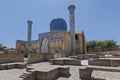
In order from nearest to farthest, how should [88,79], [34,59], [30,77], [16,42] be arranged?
1. [30,77]
2. [88,79]
3. [34,59]
4. [16,42]

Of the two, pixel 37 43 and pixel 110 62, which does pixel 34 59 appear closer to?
pixel 110 62

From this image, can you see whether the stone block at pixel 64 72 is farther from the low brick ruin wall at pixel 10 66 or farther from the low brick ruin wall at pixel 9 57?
the low brick ruin wall at pixel 9 57

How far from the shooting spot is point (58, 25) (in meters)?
28.7

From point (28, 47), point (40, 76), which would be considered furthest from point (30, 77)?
point (28, 47)

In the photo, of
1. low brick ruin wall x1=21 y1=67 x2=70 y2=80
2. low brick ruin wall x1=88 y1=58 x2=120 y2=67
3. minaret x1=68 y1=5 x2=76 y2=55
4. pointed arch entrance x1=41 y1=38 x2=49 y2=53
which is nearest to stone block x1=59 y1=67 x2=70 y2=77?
low brick ruin wall x1=21 y1=67 x2=70 y2=80

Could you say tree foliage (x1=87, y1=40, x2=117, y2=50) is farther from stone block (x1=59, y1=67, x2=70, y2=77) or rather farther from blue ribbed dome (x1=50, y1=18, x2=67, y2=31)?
stone block (x1=59, y1=67, x2=70, y2=77)

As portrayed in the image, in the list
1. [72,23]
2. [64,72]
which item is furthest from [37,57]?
[72,23]

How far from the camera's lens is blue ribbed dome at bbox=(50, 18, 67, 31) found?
28.7 m

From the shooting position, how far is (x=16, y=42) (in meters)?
31.1

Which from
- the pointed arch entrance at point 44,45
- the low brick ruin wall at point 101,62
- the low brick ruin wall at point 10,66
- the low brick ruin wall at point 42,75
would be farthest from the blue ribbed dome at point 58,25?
the low brick ruin wall at point 42,75

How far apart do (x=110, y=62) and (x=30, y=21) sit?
28.5m

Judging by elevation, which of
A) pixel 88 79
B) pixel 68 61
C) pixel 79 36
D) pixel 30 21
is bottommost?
pixel 88 79

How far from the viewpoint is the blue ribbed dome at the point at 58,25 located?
1130 inches

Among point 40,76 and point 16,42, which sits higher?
point 16,42
